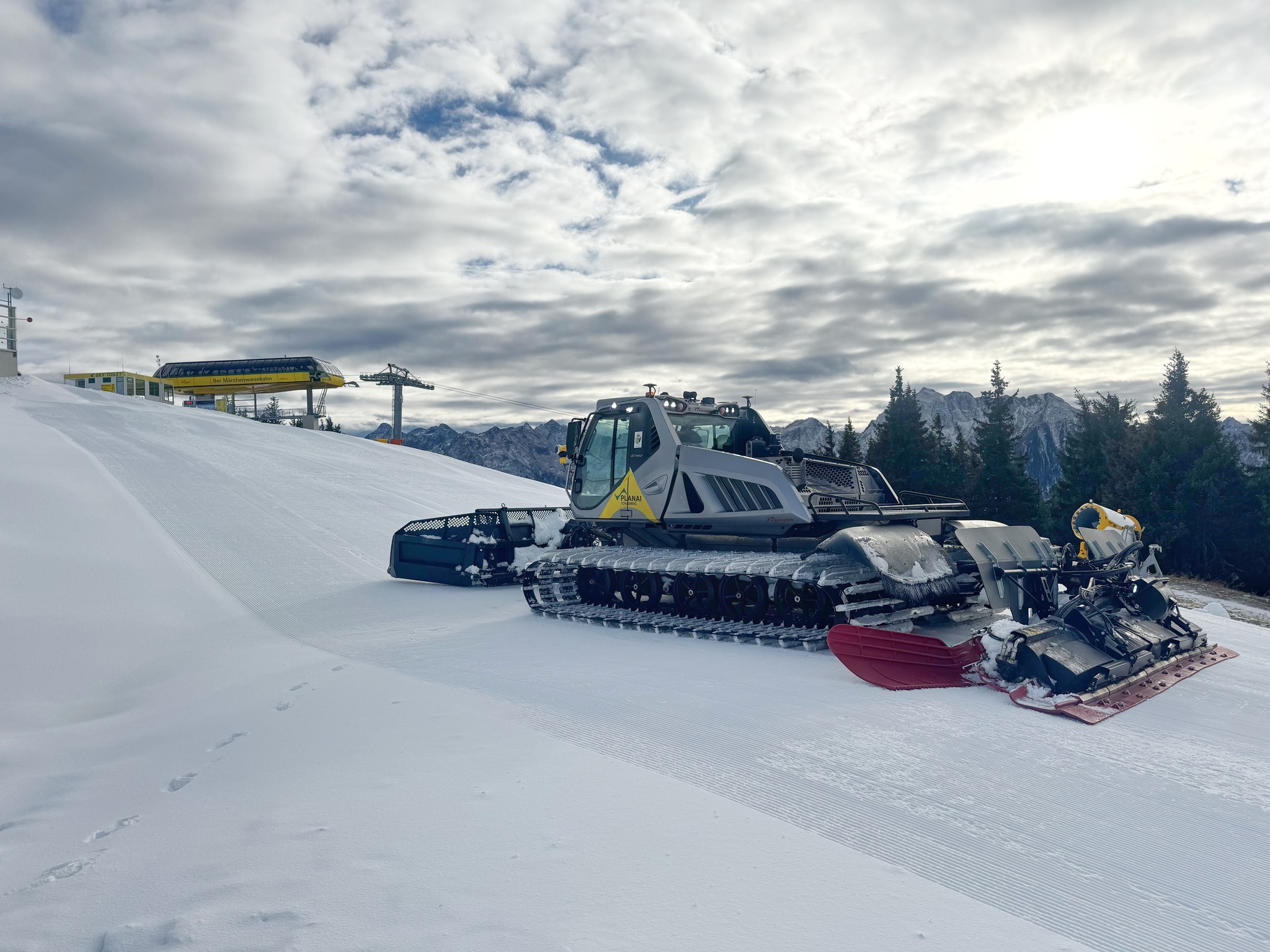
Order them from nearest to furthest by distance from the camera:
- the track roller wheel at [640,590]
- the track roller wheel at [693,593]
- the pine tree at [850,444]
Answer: the track roller wheel at [693,593], the track roller wheel at [640,590], the pine tree at [850,444]

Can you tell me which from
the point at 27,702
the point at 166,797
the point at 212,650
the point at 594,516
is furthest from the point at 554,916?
the point at 594,516

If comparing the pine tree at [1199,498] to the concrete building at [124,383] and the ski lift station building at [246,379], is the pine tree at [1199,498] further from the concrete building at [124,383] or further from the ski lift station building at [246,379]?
the concrete building at [124,383]

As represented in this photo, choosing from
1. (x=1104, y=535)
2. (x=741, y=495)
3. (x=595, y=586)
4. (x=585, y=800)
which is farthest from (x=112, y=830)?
(x=1104, y=535)

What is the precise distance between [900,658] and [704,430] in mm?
4677

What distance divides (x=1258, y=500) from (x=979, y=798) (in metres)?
38.9

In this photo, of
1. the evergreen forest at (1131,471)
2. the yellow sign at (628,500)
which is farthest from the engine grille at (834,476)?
the evergreen forest at (1131,471)

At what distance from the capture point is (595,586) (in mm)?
10266

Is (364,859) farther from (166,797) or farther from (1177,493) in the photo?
(1177,493)

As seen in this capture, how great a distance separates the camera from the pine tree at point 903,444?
4531 centimetres

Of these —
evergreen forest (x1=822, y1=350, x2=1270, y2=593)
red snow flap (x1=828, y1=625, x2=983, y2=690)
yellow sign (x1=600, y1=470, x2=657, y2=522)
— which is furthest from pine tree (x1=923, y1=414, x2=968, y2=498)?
red snow flap (x1=828, y1=625, x2=983, y2=690)

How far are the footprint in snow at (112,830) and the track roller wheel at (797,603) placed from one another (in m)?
5.74

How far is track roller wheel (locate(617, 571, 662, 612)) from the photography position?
9430 millimetres

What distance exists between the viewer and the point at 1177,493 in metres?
35.6

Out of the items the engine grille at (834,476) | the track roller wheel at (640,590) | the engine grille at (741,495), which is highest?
the engine grille at (834,476)
